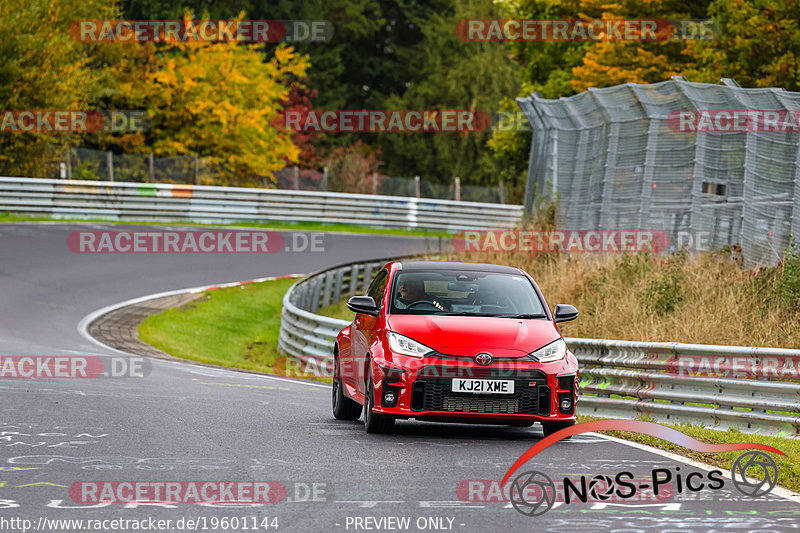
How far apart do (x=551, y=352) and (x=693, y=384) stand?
2636 millimetres

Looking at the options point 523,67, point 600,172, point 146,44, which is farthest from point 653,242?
point 146,44

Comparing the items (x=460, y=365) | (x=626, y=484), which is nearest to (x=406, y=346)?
(x=460, y=365)

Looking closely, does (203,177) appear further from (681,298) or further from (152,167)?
(681,298)

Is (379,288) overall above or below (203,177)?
below

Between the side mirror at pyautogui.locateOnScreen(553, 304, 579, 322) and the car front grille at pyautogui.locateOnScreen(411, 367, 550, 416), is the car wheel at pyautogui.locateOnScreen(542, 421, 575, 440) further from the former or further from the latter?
the side mirror at pyautogui.locateOnScreen(553, 304, 579, 322)

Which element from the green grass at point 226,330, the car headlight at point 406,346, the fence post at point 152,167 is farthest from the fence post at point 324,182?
the car headlight at point 406,346

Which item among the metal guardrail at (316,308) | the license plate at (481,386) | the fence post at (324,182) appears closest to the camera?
the license plate at (481,386)

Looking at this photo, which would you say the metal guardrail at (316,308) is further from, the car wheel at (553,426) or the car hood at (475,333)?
the car wheel at (553,426)

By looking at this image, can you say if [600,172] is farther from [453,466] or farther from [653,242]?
[453,466]

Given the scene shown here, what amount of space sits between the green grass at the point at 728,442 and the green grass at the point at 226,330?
1029 centimetres

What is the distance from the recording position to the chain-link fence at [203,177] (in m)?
42.7

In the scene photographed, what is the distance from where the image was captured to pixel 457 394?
10211 mm

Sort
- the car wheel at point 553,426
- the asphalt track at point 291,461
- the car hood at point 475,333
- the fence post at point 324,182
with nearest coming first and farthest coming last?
the asphalt track at point 291,461 → the car hood at point 475,333 → the car wheel at point 553,426 → the fence post at point 324,182

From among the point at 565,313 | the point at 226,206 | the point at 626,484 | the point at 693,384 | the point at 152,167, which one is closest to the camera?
the point at 626,484
